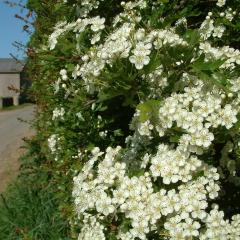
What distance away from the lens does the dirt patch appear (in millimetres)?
8183

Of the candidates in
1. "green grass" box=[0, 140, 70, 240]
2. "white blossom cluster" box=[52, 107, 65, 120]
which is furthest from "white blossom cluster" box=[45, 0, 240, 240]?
"green grass" box=[0, 140, 70, 240]

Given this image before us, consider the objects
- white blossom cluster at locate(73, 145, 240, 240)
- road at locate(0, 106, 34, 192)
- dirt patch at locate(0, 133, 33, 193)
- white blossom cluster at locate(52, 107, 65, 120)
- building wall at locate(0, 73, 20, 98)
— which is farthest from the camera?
building wall at locate(0, 73, 20, 98)

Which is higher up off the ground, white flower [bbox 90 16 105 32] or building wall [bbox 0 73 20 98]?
white flower [bbox 90 16 105 32]

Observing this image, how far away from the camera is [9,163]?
9.91 m

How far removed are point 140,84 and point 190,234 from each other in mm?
747

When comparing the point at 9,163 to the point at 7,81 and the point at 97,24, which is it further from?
the point at 7,81

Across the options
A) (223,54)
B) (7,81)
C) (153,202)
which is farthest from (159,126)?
(7,81)

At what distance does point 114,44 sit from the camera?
2.13 m

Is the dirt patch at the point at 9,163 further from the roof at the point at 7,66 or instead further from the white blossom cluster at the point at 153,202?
the roof at the point at 7,66

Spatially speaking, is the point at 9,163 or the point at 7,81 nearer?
the point at 9,163

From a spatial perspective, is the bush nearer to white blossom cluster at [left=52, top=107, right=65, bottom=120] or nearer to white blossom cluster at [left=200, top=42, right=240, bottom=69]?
white blossom cluster at [left=200, top=42, right=240, bottom=69]

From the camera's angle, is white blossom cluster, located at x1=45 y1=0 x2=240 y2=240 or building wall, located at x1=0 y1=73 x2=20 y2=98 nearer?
white blossom cluster, located at x1=45 y1=0 x2=240 y2=240

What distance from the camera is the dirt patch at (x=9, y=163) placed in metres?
8.18

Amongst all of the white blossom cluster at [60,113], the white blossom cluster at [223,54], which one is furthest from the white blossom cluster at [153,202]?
the white blossom cluster at [60,113]
